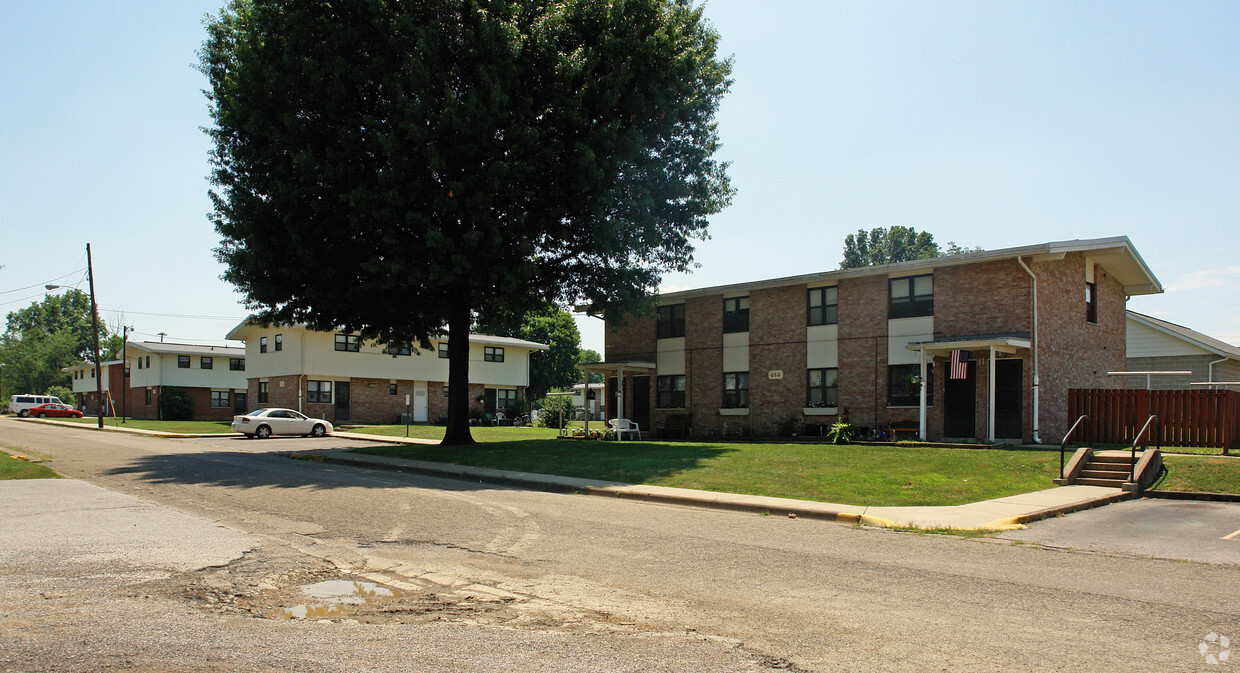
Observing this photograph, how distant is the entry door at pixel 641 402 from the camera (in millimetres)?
36344

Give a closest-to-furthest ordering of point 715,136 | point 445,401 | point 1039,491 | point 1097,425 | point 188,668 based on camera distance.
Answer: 1. point 188,668
2. point 1039,491
3. point 1097,425
4. point 715,136
5. point 445,401

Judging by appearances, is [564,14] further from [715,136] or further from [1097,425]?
[1097,425]

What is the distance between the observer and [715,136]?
2762 cm

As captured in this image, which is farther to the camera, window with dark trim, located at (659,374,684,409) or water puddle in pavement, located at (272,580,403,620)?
window with dark trim, located at (659,374,684,409)

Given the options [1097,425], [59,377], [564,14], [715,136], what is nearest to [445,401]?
[715,136]

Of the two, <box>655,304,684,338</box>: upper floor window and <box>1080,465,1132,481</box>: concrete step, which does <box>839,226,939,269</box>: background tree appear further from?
<box>1080,465,1132,481</box>: concrete step

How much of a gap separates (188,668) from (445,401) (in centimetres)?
4911

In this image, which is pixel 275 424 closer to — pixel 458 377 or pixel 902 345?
pixel 458 377

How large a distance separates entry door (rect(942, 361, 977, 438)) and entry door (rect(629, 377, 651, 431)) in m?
13.1

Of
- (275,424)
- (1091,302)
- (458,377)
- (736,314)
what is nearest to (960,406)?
(1091,302)

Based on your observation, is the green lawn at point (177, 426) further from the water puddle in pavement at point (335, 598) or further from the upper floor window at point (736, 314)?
the water puddle in pavement at point (335, 598)

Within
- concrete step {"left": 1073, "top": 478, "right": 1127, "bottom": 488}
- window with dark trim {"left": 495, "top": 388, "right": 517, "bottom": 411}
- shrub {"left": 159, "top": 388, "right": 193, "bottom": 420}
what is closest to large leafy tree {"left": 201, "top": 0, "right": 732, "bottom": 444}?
concrete step {"left": 1073, "top": 478, "right": 1127, "bottom": 488}

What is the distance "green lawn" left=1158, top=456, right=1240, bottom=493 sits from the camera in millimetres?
15922

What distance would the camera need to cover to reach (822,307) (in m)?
30.8
